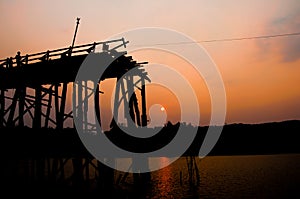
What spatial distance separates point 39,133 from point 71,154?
188 cm

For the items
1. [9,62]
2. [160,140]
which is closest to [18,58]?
[9,62]

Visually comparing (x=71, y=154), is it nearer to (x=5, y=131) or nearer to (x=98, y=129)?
(x=98, y=129)

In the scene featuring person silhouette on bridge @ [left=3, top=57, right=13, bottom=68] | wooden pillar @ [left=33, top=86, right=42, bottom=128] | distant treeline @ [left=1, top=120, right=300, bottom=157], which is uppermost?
person silhouette on bridge @ [left=3, top=57, right=13, bottom=68]

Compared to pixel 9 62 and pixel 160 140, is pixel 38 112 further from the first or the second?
pixel 160 140

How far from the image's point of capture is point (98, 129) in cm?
1433

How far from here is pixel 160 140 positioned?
24.4 m

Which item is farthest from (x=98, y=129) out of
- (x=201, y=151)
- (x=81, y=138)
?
(x=201, y=151)

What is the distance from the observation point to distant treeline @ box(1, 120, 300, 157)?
46.4 feet

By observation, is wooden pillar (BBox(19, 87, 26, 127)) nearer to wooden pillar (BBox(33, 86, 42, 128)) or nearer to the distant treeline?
wooden pillar (BBox(33, 86, 42, 128))

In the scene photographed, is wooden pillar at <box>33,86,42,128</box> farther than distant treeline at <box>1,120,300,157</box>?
Yes

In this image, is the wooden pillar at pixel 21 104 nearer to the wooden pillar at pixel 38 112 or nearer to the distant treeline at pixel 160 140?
the wooden pillar at pixel 38 112

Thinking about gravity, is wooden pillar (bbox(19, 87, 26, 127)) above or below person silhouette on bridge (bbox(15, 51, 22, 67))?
below

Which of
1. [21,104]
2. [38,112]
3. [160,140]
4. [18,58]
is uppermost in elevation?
[18,58]

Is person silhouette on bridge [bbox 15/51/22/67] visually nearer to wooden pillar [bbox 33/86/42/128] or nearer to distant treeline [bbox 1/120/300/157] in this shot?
wooden pillar [bbox 33/86/42/128]
